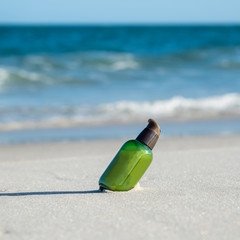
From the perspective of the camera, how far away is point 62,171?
3742 millimetres

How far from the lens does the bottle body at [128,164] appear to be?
102 inches

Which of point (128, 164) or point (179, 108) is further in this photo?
point (179, 108)

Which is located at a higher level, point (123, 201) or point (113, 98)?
point (123, 201)

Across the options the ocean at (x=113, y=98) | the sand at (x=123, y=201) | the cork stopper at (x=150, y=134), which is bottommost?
the ocean at (x=113, y=98)

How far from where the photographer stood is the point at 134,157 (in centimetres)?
257

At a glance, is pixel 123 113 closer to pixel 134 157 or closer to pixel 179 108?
pixel 179 108

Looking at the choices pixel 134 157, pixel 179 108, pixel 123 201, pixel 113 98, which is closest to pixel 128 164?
pixel 134 157

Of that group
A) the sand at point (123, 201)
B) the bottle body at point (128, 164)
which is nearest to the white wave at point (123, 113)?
the sand at point (123, 201)

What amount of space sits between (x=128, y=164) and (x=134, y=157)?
0.15 ft

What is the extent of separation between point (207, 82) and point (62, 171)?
27.7 ft

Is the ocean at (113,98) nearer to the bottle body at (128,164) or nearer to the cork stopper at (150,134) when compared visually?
the bottle body at (128,164)

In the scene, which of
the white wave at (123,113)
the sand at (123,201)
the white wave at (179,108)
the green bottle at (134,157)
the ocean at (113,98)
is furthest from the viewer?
the white wave at (179,108)

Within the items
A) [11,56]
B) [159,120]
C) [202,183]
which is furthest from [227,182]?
[11,56]

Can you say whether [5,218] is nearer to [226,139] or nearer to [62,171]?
[62,171]
